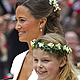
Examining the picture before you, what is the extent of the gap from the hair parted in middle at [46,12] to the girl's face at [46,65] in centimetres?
79

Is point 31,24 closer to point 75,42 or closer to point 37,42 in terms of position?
point 37,42

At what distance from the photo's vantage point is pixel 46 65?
313cm

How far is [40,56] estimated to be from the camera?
3.15 m

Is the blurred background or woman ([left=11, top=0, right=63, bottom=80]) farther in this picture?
the blurred background

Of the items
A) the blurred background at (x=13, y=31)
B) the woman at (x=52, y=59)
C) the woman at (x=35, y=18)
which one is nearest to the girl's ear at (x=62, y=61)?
the woman at (x=52, y=59)

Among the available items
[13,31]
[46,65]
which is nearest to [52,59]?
[46,65]

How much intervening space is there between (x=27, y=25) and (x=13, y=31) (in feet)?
8.35

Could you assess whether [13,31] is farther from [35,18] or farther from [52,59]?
[52,59]

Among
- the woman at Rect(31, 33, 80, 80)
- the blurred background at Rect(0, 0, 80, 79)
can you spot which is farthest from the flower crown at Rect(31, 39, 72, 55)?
the blurred background at Rect(0, 0, 80, 79)

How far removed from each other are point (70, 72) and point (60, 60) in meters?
0.19

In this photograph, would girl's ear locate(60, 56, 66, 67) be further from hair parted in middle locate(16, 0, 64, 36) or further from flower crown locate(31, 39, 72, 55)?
hair parted in middle locate(16, 0, 64, 36)

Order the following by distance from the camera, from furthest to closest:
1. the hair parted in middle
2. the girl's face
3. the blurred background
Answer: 1. the blurred background
2. the hair parted in middle
3. the girl's face

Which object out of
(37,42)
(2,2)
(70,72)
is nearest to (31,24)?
(37,42)

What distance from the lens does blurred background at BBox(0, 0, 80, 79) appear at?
5.78 meters
